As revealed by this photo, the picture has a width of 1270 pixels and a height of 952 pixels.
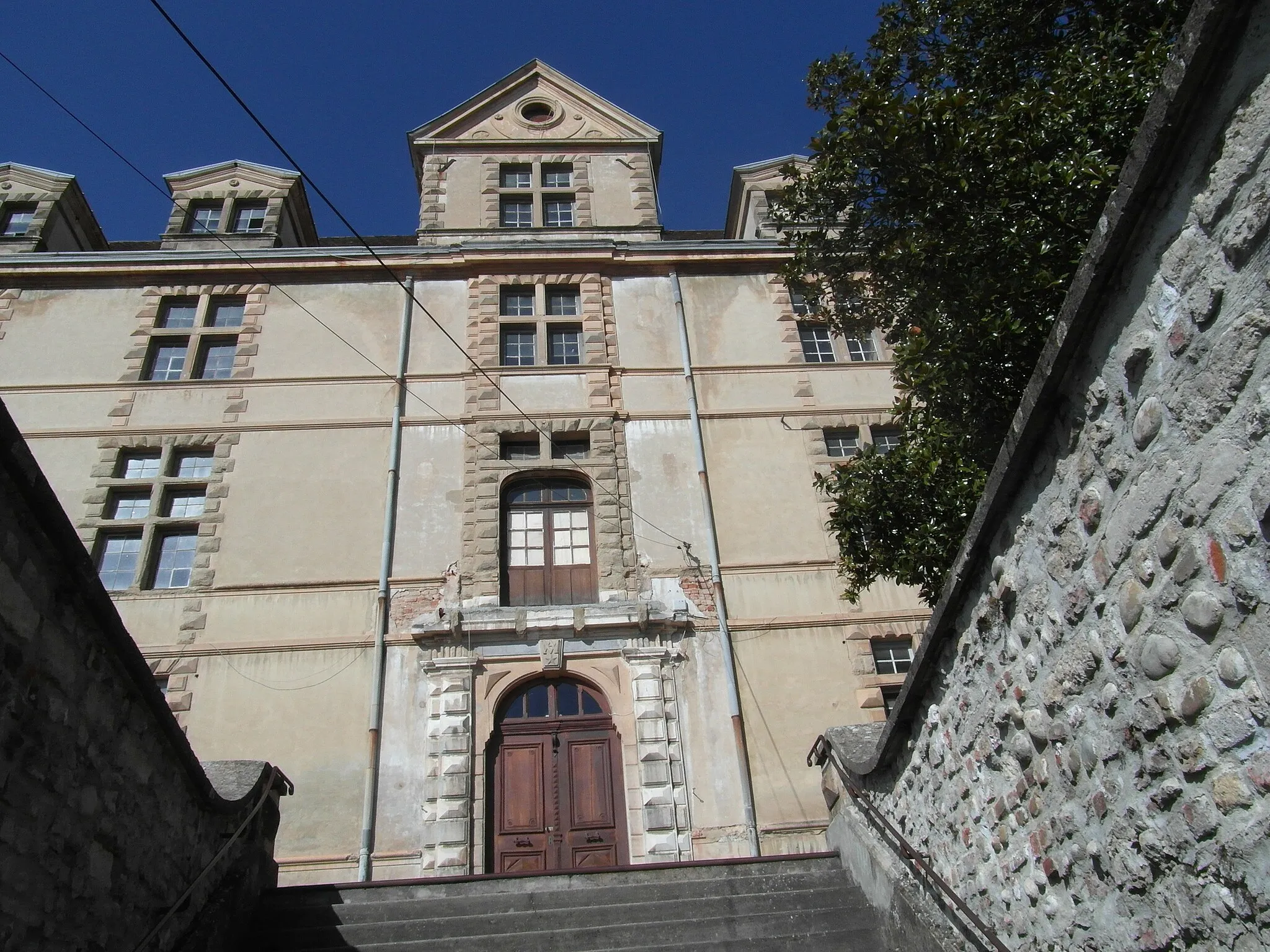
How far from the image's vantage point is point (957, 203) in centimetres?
782

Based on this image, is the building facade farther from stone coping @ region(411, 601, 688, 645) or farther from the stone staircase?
the stone staircase

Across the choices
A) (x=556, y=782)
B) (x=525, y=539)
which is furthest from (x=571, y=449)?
(x=556, y=782)

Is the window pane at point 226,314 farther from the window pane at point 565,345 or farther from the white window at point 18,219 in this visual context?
the window pane at point 565,345

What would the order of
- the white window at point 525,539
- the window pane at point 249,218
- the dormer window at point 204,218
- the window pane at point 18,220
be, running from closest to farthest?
the white window at point 525,539
the window pane at point 18,220
the dormer window at point 204,218
the window pane at point 249,218

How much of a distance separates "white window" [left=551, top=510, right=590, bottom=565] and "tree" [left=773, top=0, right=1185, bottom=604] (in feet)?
15.5

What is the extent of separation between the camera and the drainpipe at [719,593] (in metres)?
11.4

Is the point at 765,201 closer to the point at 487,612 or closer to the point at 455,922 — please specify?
the point at 487,612

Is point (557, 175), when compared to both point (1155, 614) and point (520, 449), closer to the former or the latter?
A: point (520, 449)

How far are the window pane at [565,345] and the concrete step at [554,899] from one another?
9392mm

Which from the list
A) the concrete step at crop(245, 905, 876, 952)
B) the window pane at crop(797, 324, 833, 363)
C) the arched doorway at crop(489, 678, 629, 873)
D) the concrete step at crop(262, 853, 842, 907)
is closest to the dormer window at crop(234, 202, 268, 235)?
the window pane at crop(797, 324, 833, 363)

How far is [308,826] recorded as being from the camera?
1102 centimetres

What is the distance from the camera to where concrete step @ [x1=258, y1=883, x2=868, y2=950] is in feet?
23.3

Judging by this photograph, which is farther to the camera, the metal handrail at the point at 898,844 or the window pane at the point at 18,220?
the window pane at the point at 18,220

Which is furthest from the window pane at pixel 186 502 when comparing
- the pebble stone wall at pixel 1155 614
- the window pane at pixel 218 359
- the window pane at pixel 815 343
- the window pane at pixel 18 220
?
the pebble stone wall at pixel 1155 614
